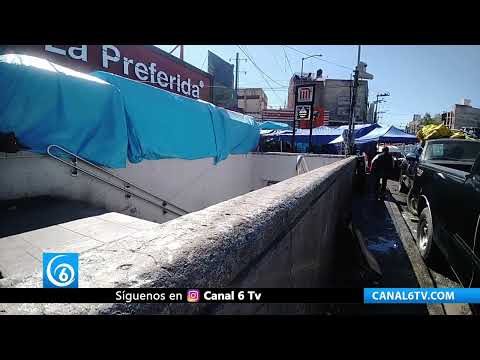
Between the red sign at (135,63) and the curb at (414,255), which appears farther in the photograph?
the red sign at (135,63)

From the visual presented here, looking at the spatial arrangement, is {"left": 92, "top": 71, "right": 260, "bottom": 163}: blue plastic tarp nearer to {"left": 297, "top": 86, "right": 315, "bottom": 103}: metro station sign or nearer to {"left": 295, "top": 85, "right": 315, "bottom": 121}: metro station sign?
{"left": 295, "top": 85, "right": 315, "bottom": 121}: metro station sign

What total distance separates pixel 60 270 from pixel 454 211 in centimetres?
341

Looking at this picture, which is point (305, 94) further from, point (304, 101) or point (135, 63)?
point (135, 63)

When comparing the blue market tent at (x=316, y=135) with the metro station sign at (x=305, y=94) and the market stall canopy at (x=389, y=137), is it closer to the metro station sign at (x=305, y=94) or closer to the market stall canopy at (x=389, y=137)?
the market stall canopy at (x=389, y=137)

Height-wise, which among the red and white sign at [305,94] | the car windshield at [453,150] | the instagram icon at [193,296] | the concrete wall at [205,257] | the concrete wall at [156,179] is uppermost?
the red and white sign at [305,94]

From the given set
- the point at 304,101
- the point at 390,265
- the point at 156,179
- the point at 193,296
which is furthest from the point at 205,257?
the point at 304,101

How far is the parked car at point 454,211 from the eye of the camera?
2.20m

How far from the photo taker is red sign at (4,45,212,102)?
5414 millimetres

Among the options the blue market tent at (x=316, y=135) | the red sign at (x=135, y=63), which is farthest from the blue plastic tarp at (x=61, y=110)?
the blue market tent at (x=316, y=135)

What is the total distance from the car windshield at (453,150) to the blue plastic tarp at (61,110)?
18.7 ft

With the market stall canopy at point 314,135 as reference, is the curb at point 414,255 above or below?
below
